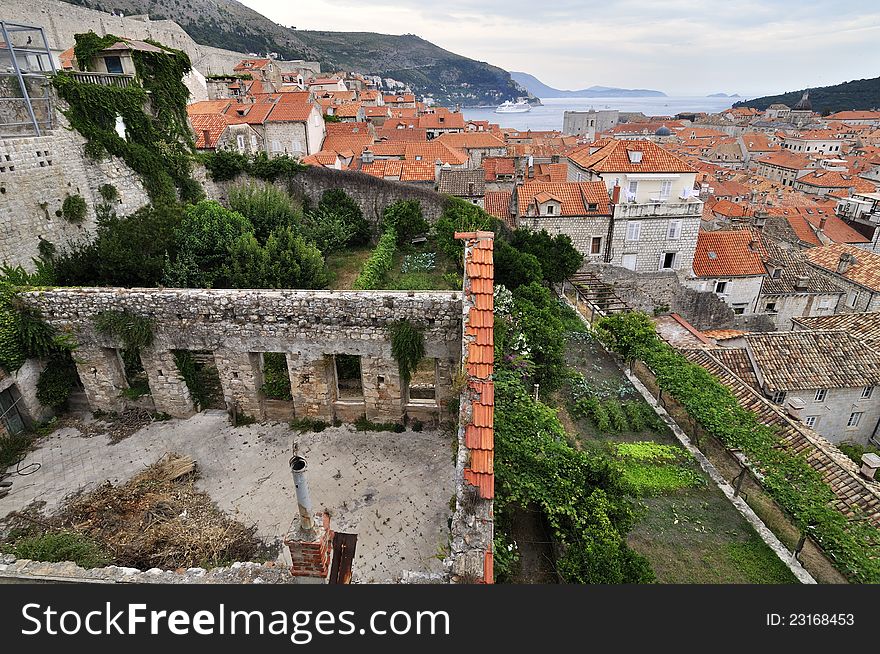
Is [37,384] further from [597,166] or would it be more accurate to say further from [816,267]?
[816,267]

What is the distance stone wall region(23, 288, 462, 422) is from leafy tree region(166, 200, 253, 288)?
14.7ft

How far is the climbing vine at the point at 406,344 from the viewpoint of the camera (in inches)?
386

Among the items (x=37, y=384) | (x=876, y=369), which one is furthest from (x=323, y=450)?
(x=876, y=369)

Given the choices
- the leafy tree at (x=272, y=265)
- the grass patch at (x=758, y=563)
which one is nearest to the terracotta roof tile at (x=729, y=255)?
the grass patch at (x=758, y=563)

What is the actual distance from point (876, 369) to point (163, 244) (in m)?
25.3

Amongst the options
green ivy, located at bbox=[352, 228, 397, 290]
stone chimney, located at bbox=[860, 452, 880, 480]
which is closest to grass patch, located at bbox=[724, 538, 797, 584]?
stone chimney, located at bbox=[860, 452, 880, 480]

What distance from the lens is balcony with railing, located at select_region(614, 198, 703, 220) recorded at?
93.9 ft

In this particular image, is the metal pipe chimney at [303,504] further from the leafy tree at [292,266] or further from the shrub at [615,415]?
the leafy tree at [292,266]

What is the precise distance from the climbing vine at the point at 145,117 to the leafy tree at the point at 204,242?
10.8 ft

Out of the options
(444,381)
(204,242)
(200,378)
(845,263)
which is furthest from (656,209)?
(200,378)

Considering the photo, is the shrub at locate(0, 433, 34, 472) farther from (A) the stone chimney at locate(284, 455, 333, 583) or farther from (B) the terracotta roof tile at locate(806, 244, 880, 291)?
(B) the terracotta roof tile at locate(806, 244, 880, 291)

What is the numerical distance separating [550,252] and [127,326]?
696 inches

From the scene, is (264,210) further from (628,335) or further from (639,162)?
(639,162)

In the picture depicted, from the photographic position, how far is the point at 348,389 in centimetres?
1178
